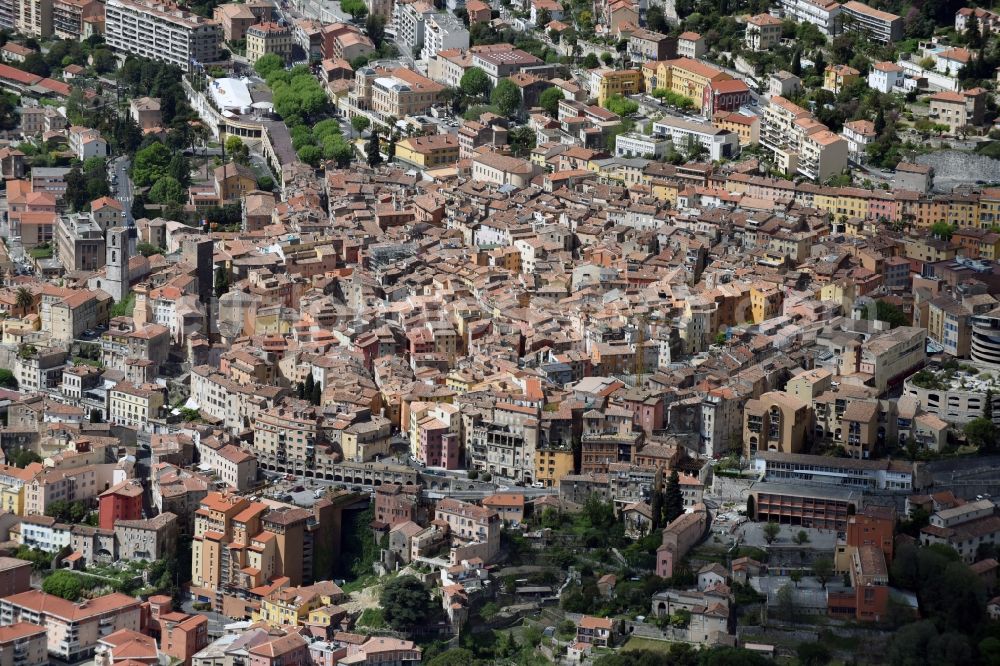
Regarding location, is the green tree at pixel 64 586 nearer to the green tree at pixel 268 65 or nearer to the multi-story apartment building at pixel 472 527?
the multi-story apartment building at pixel 472 527

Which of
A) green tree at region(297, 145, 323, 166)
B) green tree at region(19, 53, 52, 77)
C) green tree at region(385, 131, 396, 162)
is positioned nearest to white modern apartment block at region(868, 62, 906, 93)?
green tree at region(385, 131, 396, 162)

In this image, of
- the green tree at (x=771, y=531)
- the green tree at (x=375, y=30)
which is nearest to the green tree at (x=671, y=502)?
the green tree at (x=771, y=531)

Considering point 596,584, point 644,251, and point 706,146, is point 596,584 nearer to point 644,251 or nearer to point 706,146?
point 644,251

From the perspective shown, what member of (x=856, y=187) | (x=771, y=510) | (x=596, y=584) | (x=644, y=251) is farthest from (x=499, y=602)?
(x=856, y=187)

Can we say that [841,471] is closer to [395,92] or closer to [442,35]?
[395,92]

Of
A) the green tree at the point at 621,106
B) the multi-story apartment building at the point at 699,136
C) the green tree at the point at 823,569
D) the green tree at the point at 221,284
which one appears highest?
the green tree at the point at 621,106

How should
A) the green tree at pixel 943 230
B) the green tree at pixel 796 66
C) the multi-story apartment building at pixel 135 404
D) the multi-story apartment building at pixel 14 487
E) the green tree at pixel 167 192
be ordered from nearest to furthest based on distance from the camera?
the multi-story apartment building at pixel 14 487, the multi-story apartment building at pixel 135 404, the green tree at pixel 943 230, the green tree at pixel 167 192, the green tree at pixel 796 66
